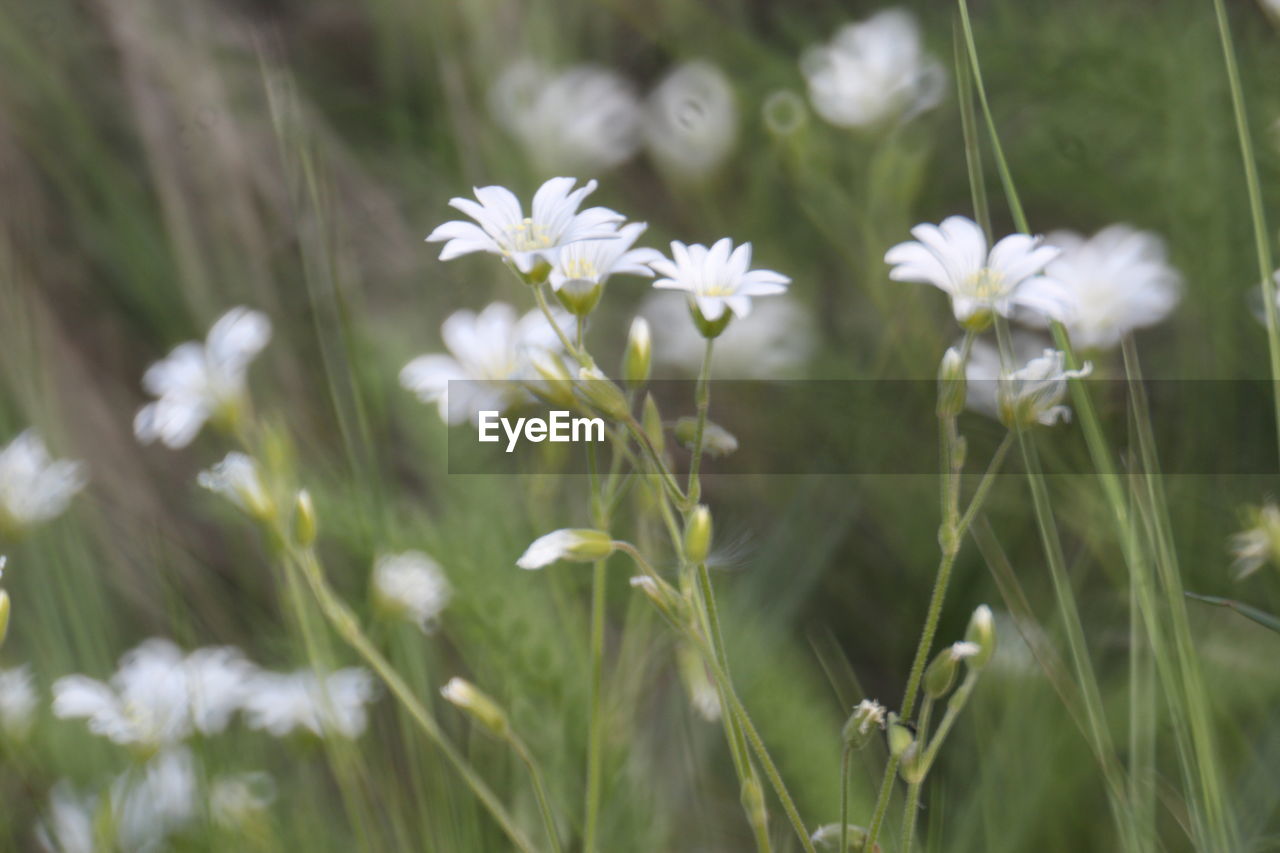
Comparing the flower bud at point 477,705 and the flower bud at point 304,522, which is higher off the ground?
the flower bud at point 304,522

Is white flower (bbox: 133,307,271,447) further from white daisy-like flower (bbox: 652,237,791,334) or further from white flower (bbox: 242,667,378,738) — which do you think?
white daisy-like flower (bbox: 652,237,791,334)

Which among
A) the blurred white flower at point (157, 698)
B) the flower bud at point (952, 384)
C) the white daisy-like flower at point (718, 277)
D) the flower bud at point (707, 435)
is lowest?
the blurred white flower at point (157, 698)

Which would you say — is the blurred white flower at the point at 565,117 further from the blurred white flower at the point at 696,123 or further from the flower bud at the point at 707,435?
the flower bud at the point at 707,435

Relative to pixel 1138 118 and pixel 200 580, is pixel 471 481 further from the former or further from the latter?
pixel 1138 118

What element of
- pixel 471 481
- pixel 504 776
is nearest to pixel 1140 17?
pixel 471 481

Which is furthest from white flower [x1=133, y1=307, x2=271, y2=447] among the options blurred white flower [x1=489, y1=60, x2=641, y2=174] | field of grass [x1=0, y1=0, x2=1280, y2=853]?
blurred white flower [x1=489, y1=60, x2=641, y2=174]

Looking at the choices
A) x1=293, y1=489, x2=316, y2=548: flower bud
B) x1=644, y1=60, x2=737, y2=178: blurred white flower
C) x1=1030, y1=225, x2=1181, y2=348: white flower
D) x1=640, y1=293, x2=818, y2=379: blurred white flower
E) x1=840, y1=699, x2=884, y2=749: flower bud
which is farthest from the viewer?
x1=644, y1=60, x2=737, y2=178: blurred white flower

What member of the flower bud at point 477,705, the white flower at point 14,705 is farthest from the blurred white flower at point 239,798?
the flower bud at point 477,705

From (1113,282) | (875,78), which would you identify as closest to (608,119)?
(875,78)
